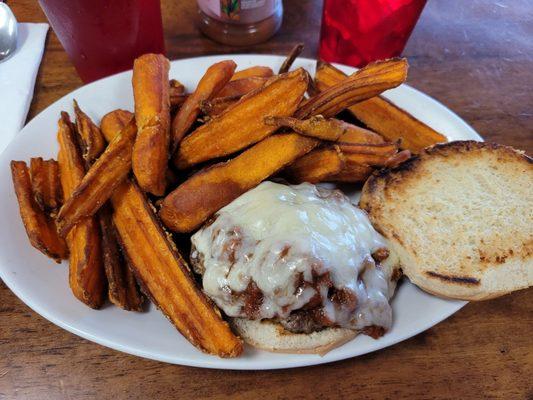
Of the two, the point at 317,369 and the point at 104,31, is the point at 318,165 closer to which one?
the point at 317,369

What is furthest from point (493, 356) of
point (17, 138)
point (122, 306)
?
point (17, 138)

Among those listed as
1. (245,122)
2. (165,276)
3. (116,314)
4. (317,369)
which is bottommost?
(317,369)

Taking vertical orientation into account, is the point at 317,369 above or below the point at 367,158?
below

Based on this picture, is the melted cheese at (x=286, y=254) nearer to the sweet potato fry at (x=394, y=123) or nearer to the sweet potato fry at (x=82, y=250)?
the sweet potato fry at (x=82, y=250)

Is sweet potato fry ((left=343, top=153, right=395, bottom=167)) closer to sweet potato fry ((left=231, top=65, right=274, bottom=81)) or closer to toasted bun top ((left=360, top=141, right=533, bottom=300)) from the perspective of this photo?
A: toasted bun top ((left=360, top=141, right=533, bottom=300))

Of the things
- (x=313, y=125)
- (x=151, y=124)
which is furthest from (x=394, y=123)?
(x=151, y=124)

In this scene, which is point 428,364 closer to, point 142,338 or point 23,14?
point 142,338
